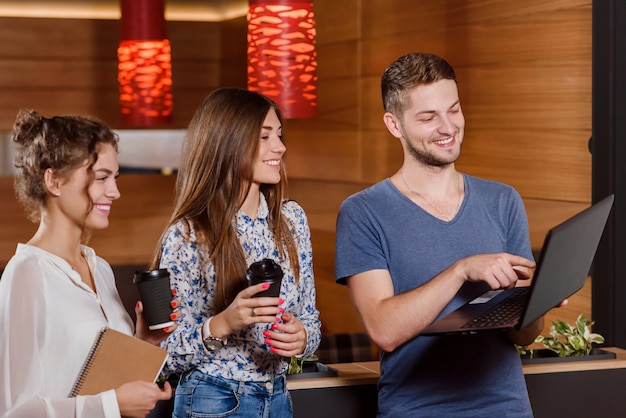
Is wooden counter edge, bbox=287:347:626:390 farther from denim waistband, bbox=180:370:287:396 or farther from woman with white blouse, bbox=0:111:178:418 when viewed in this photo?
woman with white blouse, bbox=0:111:178:418

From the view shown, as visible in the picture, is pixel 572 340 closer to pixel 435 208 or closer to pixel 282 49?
pixel 435 208

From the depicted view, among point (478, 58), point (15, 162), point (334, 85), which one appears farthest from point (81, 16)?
point (15, 162)

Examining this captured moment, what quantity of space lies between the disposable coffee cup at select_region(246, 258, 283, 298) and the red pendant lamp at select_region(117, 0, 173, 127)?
293 centimetres

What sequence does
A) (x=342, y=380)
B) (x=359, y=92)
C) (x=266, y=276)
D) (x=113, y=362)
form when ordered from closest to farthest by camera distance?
(x=113, y=362) < (x=266, y=276) < (x=342, y=380) < (x=359, y=92)

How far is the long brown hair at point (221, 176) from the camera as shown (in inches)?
78.5

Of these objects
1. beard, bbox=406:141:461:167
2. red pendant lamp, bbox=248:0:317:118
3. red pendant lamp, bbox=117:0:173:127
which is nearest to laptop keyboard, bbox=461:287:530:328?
beard, bbox=406:141:461:167

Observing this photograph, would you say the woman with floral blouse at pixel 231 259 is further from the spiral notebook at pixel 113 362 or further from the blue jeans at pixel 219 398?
the spiral notebook at pixel 113 362

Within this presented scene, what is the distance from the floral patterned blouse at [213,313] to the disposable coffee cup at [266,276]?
21cm

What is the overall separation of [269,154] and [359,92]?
286cm

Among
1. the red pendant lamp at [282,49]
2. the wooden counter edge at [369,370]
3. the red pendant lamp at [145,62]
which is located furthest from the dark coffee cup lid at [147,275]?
the red pendant lamp at [145,62]

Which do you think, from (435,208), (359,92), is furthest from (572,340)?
(359,92)

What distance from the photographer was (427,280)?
1.91 meters

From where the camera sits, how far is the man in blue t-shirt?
1.91 m

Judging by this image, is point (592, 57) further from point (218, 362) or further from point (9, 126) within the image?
point (9, 126)
